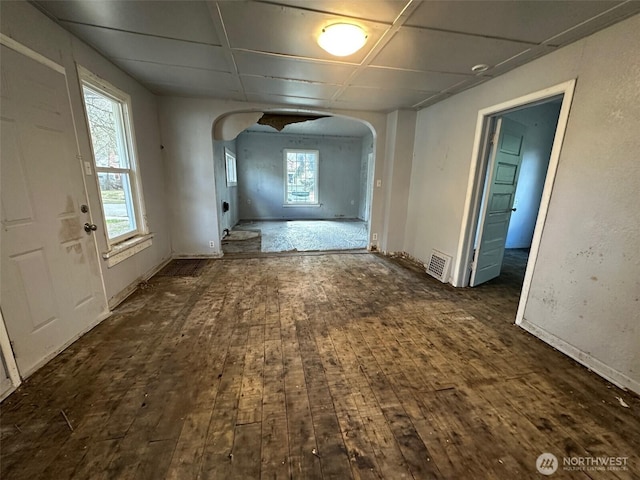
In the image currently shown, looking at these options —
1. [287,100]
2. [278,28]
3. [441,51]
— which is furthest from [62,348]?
[441,51]

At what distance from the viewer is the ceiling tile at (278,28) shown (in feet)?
5.42

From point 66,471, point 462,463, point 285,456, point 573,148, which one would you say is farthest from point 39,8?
point 573,148

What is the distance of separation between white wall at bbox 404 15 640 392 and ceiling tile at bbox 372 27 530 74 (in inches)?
16.5

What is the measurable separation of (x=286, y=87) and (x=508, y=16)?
221cm

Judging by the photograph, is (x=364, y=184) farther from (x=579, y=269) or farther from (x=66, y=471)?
(x=66, y=471)

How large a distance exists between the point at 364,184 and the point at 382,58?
6.13 metres

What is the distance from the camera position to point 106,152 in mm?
2594

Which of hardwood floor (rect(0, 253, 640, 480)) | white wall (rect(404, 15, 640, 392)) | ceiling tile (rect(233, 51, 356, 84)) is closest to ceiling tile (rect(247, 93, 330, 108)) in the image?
ceiling tile (rect(233, 51, 356, 84))

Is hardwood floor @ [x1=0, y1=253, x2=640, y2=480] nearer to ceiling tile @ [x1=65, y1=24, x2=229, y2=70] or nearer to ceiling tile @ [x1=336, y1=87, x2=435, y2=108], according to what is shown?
ceiling tile @ [x1=65, y1=24, x2=229, y2=70]

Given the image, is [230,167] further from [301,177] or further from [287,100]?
[287,100]

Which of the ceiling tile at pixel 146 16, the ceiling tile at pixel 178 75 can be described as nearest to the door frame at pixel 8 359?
the ceiling tile at pixel 146 16

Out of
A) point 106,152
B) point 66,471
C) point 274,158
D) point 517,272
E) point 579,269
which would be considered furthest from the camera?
point 274,158

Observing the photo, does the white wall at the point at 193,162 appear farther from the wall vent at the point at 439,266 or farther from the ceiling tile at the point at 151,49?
the wall vent at the point at 439,266

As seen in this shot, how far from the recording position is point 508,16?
164 centimetres
